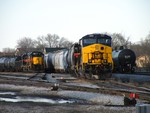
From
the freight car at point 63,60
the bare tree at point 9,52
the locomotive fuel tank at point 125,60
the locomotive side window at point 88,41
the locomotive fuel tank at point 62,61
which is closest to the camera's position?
the locomotive side window at point 88,41

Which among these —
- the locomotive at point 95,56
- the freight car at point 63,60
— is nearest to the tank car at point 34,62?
the freight car at point 63,60

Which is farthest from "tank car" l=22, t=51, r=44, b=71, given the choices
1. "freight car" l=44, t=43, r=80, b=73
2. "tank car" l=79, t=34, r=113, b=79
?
"tank car" l=79, t=34, r=113, b=79

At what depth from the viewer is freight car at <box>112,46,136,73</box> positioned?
34225mm

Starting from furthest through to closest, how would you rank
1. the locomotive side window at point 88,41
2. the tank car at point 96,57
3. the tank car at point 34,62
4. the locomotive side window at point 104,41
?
1. the tank car at point 34,62
2. the locomotive side window at point 104,41
3. the locomotive side window at point 88,41
4. the tank car at point 96,57

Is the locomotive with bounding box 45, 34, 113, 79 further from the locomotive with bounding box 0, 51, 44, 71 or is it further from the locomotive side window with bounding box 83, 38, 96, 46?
the locomotive with bounding box 0, 51, 44, 71

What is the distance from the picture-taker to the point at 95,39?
76.7ft

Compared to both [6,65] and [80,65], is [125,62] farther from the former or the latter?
[6,65]

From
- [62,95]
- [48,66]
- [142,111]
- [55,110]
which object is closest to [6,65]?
[48,66]

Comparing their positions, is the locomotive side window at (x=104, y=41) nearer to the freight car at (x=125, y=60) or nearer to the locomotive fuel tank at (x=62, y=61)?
the locomotive fuel tank at (x=62, y=61)

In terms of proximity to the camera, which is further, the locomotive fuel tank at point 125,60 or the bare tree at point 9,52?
the bare tree at point 9,52

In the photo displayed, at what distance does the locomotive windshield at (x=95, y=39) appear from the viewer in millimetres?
23266

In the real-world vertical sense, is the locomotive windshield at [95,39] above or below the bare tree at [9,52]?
below

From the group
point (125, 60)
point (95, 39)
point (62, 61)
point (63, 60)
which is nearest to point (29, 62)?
point (62, 61)

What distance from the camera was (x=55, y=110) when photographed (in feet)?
28.5
